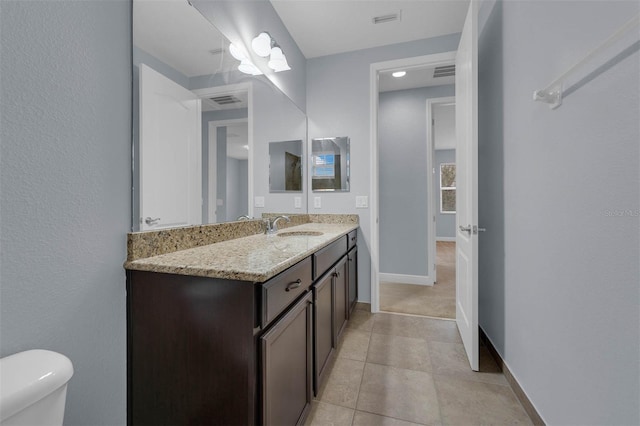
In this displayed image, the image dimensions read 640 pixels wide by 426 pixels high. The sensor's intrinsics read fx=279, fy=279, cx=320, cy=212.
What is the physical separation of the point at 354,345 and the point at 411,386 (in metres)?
0.54

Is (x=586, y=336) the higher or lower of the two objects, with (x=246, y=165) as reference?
lower

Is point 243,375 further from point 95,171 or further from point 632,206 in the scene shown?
point 632,206

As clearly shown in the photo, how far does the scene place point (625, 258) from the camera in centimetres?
80

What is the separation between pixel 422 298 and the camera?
3.07m

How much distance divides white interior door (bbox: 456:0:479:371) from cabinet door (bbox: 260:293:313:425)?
111 cm

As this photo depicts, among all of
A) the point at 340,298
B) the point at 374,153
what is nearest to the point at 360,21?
the point at 374,153

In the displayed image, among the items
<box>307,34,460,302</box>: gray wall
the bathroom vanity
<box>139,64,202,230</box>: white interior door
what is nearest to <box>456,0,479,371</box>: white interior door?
<box>307,34,460,302</box>: gray wall

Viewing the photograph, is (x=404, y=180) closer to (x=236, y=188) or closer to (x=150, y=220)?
(x=236, y=188)

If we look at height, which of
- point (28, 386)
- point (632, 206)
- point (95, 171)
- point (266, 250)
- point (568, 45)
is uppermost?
point (568, 45)

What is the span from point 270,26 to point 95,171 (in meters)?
1.86

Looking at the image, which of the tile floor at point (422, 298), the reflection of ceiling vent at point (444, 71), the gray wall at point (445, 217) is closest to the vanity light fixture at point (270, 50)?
the reflection of ceiling vent at point (444, 71)

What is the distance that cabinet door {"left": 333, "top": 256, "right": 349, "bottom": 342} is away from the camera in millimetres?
1816

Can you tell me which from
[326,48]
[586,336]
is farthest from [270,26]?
[586,336]

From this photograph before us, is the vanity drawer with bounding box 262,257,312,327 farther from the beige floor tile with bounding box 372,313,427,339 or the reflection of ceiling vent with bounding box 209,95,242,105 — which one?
the beige floor tile with bounding box 372,313,427,339
